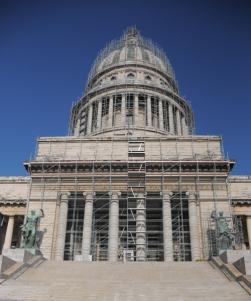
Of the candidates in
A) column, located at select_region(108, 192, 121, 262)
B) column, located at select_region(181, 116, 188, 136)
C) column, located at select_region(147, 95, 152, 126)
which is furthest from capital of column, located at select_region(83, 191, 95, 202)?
column, located at select_region(181, 116, 188, 136)

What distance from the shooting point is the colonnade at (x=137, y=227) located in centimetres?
3597

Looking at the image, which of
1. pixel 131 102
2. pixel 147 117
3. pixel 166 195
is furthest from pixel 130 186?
pixel 131 102

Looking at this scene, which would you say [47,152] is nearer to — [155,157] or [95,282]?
[155,157]

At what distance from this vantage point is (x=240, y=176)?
4469 centimetres

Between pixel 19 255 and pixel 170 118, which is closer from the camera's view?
pixel 19 255

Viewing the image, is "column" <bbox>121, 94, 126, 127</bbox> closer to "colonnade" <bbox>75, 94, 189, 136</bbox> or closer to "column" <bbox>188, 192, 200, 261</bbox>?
"colonnade" <bbox>75, 94, 189, 136</bbox>

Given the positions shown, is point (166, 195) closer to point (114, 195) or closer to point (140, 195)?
point (140, 195)

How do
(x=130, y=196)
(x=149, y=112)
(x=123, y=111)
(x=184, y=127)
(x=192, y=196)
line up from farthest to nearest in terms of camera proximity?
(x=184, y=127), (x=123, y=111), (x=149, y=112), (x=130, y=196), (x=192, y=196)

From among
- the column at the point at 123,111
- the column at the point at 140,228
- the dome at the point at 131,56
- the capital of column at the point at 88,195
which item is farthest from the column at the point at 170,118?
the capital of column at the point at 88,195

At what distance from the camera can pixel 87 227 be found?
37531 millimetres

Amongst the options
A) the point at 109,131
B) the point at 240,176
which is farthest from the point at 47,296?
the point at 109,131

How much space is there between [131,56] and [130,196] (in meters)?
33.4

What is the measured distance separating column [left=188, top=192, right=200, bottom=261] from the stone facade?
9cm

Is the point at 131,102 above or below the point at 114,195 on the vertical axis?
above
